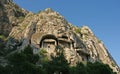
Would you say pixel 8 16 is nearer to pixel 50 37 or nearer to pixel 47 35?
pixel 47 35

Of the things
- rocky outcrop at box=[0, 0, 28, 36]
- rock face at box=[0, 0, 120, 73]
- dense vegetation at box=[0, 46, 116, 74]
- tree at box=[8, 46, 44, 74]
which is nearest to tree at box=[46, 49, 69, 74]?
dense vegetation at box=[0, 46, 116, 74]

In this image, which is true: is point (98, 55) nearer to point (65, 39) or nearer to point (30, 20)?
point (65, 39)

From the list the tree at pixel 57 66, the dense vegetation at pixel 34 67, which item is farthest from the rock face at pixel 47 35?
the tree at pixel 57 66

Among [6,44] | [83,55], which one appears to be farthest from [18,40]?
[83,55]

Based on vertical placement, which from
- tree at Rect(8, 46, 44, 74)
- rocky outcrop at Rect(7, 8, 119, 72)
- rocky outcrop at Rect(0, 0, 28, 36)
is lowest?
tree at Rect(8, 46, 44, 74)

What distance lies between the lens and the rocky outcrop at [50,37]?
250ft

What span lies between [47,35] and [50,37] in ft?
3.63

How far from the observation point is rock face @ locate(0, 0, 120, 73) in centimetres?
7631

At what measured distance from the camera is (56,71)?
51.0 meters

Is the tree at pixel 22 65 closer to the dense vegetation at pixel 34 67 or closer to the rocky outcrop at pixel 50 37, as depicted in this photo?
the dense vegetation at pixel 34 67

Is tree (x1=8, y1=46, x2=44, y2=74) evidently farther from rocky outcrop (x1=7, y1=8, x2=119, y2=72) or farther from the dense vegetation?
rocky outcrop (x1=7, y1=8, x2=119, y2=72)

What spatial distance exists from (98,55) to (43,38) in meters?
16.2

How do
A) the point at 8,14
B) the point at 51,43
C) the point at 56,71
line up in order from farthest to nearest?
the point at 8,14, the point at 51,43, the point at 56,71

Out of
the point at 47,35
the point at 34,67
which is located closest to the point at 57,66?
the point at 34,67
